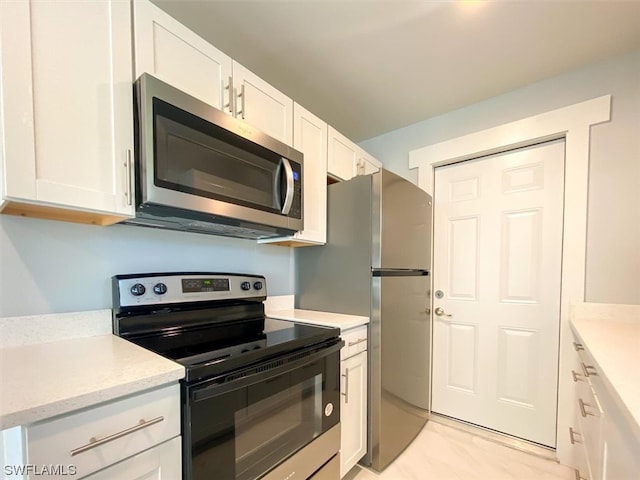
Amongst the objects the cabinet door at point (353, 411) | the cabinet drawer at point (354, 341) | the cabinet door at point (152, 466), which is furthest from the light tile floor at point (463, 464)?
the cabinet door at point (152, 466)

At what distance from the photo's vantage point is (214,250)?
1.63 m

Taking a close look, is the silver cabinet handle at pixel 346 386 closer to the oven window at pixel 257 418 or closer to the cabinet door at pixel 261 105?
the oven window at pixel 257 418

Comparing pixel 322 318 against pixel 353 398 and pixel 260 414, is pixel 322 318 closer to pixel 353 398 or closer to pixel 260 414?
pixel 353 398

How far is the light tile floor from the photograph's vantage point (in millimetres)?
1678

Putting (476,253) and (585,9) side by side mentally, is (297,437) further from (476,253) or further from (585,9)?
(585,9)

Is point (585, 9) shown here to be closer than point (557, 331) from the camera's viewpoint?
Yes

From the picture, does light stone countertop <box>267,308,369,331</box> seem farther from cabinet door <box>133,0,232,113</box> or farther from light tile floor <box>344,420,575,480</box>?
cabinet door <box>133,0,232,113</box>

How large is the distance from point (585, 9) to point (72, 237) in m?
2.57

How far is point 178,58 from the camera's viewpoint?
1155 mm

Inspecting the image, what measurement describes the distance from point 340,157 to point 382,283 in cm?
97

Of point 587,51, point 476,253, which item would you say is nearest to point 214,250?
point 476,253

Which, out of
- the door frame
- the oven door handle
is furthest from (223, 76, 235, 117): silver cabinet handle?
the door frame

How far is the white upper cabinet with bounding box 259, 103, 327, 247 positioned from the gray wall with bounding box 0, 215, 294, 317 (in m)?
0.53

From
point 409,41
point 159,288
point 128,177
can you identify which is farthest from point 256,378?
point 409,41
